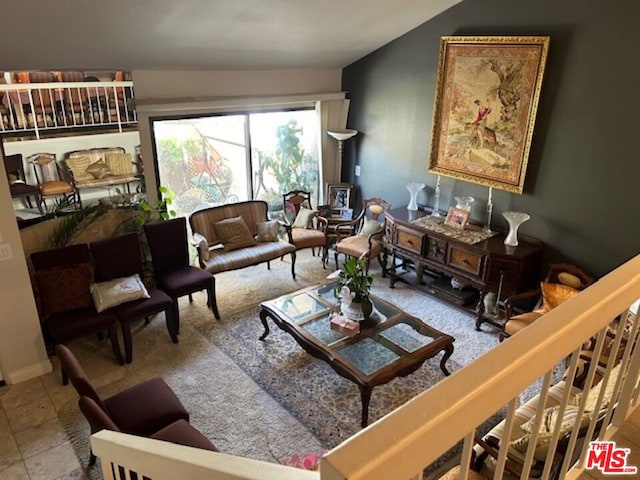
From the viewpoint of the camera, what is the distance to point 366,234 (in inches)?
230

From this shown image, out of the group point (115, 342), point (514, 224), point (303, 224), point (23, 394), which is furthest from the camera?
point (303, 224)

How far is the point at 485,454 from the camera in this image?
8.13 feet

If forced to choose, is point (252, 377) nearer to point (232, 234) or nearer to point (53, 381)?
point (53, 381)

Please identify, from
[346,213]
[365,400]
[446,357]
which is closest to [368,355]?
[365,400]

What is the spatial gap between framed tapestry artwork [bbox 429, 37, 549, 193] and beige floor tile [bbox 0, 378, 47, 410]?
14.6 feet

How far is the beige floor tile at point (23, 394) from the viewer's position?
3.64 metres

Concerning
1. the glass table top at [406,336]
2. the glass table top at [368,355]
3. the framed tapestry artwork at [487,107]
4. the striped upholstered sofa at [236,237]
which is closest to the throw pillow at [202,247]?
the striped upholstered sofa at [236,237]

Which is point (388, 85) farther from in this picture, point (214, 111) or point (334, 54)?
point (214, 111)

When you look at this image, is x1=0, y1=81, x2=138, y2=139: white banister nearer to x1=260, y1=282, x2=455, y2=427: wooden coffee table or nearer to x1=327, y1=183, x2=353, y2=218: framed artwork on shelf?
x1=260, y1=282, x2=455, y2=427: wooden coffee table

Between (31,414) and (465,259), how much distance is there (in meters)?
3.99

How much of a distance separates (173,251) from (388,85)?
10.8 ft

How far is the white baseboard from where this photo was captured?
12.6 ft

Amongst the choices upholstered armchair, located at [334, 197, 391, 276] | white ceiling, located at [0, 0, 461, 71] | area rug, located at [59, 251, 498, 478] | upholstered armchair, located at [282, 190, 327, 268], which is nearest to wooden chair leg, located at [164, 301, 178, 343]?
area rug, located at [59, 251, 498, 478]

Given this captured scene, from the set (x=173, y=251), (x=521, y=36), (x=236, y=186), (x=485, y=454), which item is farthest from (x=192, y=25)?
(x=485, y=454)
